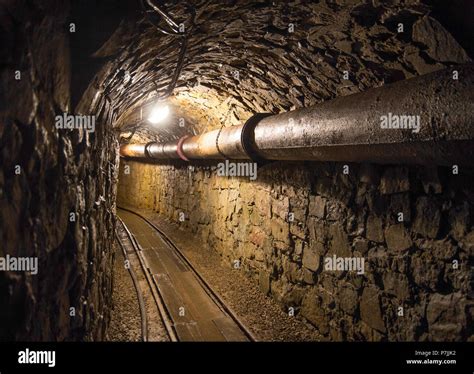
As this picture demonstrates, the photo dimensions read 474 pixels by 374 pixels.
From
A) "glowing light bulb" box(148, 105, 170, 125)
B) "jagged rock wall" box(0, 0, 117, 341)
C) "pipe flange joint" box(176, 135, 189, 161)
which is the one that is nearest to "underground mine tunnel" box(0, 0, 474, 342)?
"jagged rock wall" box(0, 0, 117, 341)

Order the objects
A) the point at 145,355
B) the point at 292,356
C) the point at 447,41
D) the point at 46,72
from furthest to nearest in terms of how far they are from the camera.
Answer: the point at 292,356 → the point at 447,41 → the point at 145,355 → the point at 46,72

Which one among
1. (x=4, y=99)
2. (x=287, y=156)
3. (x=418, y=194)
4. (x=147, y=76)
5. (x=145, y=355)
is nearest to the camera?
(x=4, y=99)

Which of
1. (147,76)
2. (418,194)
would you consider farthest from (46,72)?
(418,194)

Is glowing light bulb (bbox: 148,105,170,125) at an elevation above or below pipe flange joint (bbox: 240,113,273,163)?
above

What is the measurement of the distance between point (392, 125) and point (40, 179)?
2742mm

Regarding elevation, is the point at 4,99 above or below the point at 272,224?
above

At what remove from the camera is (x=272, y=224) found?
21.8 feet

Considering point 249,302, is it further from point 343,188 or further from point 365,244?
point 343,188

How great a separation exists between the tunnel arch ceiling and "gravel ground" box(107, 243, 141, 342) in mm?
3647

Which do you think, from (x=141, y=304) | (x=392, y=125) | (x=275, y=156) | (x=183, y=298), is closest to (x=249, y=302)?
(x=183, y=298)

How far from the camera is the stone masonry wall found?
10.6ft

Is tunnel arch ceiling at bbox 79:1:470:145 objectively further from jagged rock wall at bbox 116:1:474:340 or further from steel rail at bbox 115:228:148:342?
steel rail at bbox 115:228:148:342

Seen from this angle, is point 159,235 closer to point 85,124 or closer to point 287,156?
point 287,156

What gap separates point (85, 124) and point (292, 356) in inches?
106
